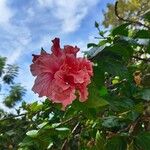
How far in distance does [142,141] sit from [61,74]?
44 cm

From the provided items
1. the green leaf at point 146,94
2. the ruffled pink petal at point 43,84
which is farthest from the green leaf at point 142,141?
the ruffled pink petal at point 43,84

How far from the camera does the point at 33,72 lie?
181 cm

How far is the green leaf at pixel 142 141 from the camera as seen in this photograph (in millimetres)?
1895

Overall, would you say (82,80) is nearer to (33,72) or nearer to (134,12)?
(33,72)

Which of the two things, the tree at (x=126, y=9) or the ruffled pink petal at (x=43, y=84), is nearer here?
the ruffled pink petal at (x=43, y=84)

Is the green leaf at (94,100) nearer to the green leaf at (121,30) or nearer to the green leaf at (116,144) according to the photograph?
the green leaf at (116,144)

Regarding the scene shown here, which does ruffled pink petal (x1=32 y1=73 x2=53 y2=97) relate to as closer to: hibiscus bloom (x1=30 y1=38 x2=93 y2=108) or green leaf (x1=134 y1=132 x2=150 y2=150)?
hibiscus bloom (x1=30 y1=38 x2=93 y2=108)

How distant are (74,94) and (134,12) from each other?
23414mm

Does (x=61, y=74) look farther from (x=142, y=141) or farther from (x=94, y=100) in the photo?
(x=142, y=141)

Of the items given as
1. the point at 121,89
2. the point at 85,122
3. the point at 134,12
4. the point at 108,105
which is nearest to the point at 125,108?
the point at 108,105

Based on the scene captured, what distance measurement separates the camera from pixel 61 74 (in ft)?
5.67

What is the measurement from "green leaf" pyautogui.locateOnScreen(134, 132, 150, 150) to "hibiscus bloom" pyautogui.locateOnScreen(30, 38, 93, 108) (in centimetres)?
35

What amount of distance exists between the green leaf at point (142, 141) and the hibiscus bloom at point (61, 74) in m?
0.35

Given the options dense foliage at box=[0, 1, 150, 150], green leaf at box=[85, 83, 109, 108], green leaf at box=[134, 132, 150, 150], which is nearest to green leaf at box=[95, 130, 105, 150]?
dense foliage at box=[0, 1, 150, 150]
